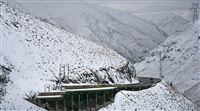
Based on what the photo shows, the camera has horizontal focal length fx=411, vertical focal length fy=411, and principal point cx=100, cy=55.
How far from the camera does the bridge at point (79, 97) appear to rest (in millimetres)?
54344

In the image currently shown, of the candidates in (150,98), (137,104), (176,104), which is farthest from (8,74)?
(176,104)

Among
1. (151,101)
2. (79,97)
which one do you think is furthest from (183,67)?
(79,97)

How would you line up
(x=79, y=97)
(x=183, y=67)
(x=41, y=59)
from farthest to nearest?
(x=183, y=67) < (x=41, y=59) < (x=79, y=97)

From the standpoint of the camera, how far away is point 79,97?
59.2 m

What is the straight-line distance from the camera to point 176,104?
73438 mm

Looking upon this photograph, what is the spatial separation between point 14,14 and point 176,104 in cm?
3406

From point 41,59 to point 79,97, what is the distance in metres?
9.86

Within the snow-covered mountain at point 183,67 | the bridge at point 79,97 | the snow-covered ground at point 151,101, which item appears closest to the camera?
the bridge at point 79,97

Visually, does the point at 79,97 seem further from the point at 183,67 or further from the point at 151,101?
the point at 183,67

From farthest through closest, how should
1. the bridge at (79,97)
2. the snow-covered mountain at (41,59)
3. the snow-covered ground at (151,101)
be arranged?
1. the snow-covered ground at (151,101)
2. the snow-covered mountain at (41,59)
3. the bridge at (79,97)

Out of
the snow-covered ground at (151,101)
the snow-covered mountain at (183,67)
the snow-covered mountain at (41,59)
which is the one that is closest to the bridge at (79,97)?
the snow-covered ground at (151,101)

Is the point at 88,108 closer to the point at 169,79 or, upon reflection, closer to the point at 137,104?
the point at 137,104

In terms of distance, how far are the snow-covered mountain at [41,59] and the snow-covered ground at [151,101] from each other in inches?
255

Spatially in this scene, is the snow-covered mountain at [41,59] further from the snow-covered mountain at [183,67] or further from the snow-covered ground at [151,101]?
the snow-covered mountain at [183,67]
